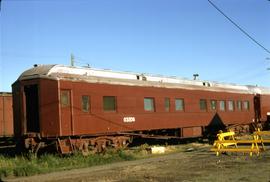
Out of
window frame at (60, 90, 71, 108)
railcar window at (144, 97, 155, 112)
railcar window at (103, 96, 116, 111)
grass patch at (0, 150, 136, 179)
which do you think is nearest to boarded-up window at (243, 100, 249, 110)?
railcar window at (144, 97, 155, 112)

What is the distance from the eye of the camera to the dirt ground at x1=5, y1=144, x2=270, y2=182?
40.6 feet

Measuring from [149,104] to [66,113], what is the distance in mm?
5779

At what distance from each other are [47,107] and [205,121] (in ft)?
41.3

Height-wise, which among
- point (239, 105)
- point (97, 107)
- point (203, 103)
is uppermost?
point (203, 103)

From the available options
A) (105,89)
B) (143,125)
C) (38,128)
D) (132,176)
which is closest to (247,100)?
(143,125)

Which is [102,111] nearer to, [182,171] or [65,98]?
[65,98]

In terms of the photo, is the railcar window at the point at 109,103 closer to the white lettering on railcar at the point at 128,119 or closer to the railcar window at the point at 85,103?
the white lettering on railcar at the point at 128,119

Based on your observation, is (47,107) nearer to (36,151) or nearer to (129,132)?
(36,151)

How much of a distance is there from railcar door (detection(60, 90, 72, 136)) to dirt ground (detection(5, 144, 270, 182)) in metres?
2.91

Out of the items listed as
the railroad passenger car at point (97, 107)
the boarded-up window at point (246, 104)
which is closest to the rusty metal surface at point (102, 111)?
the railroad passenger car at point (97, 107)

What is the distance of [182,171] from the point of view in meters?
13.8

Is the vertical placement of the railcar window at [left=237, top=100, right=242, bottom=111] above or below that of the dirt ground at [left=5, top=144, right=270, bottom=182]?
above

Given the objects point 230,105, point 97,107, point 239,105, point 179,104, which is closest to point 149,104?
point 179,104

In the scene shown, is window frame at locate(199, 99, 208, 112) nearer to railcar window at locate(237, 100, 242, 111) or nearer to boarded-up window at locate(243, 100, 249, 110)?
railcar window at locate(237, 100, 242, 111)
